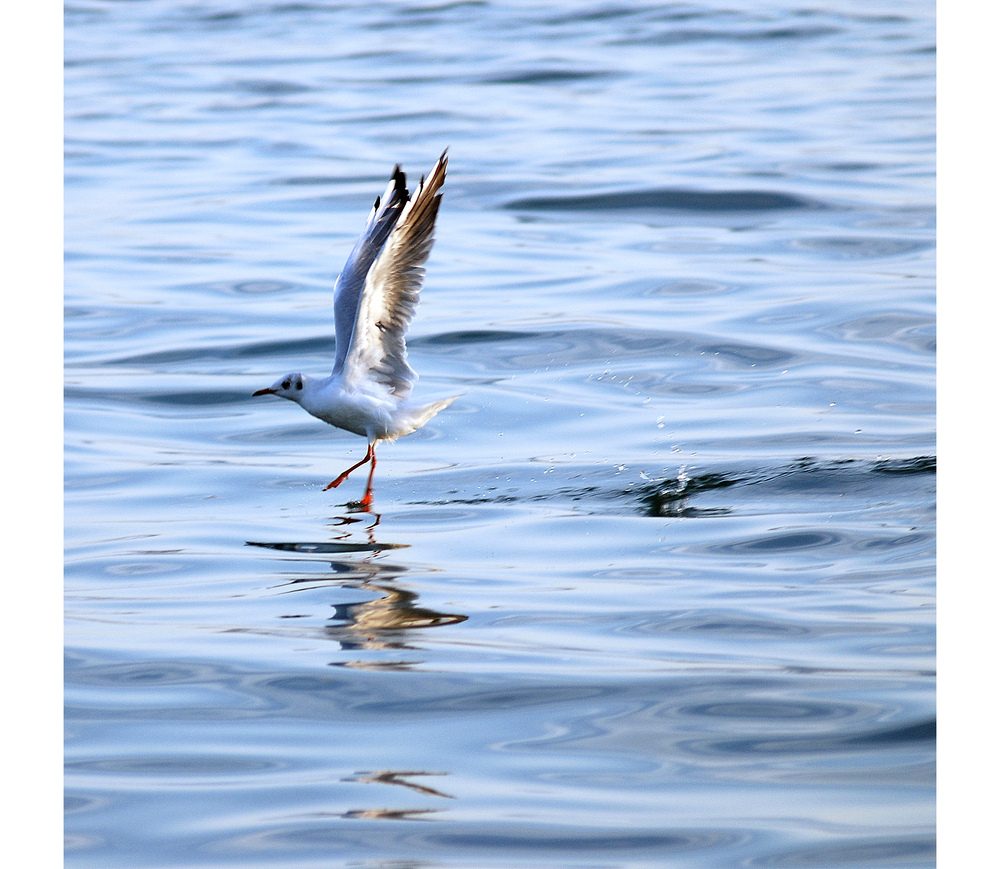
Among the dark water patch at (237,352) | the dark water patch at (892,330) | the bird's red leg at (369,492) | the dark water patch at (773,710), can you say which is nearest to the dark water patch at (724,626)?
the dark water patch at (773,710)

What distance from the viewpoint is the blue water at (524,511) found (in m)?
4.20

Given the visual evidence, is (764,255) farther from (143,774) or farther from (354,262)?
(143,774)

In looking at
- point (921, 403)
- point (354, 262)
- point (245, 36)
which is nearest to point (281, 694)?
point (354, 262)

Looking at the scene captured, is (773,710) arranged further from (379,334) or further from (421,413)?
(379,334)

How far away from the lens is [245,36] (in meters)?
30.2

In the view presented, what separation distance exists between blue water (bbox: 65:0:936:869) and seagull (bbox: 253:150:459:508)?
1.48ft

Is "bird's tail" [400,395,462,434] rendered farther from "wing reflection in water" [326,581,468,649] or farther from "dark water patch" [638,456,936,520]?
"wing reflection in water" [326,581,468,649]

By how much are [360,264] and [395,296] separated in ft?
0.96

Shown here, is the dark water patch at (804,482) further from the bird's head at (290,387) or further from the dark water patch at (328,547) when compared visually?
the bird's head at (290,387)

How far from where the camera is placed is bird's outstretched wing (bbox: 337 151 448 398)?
7.41 metres

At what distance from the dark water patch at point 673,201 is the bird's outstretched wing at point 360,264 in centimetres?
745

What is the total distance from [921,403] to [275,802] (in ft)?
19.8

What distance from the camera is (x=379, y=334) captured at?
7816 mm

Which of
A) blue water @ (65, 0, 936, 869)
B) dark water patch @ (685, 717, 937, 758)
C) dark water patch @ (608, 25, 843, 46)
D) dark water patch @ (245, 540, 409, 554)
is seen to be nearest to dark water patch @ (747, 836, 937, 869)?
blue water @ (65, 0, 936, 869)
